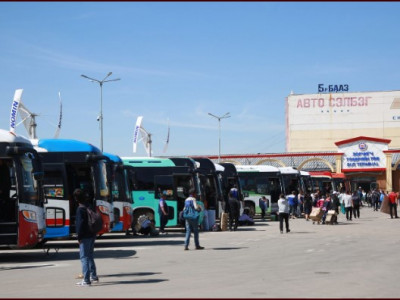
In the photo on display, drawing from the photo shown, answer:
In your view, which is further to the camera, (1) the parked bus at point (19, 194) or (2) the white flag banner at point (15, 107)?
(2) the white flag banner at point (15, 107)

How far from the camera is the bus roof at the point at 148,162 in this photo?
3272cm

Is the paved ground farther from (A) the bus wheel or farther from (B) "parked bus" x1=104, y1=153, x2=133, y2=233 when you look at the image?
(A) the bus wheel

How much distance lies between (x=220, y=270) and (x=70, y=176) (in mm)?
9544

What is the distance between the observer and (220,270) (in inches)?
618

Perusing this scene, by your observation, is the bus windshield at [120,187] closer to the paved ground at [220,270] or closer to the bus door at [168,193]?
the bus door at [168,193]

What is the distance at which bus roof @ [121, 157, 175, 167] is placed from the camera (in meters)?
32.7

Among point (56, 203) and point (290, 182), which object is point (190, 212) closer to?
point (56, 203)

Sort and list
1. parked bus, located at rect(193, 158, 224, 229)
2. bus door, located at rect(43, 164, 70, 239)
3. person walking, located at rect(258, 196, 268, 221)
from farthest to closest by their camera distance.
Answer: person walking, located at rect(258, 196, 268, 221) < parked bus, located at rect(193, 158, 224, 229) < bus door, located at rect(43, 164, 70, 239)

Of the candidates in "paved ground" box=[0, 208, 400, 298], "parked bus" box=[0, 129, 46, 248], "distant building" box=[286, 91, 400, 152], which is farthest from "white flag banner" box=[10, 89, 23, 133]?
"distant building" box=[286, 91, 400, 152]

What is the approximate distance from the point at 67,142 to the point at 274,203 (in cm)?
2523

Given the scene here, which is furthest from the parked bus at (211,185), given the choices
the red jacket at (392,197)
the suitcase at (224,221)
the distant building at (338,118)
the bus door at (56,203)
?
the distant building at (338,118)

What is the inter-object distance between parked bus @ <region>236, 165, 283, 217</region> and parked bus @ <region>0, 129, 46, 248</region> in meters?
28.9

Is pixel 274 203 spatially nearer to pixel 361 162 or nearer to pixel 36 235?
pixel 36 235

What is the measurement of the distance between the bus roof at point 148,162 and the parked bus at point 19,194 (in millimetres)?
13322
